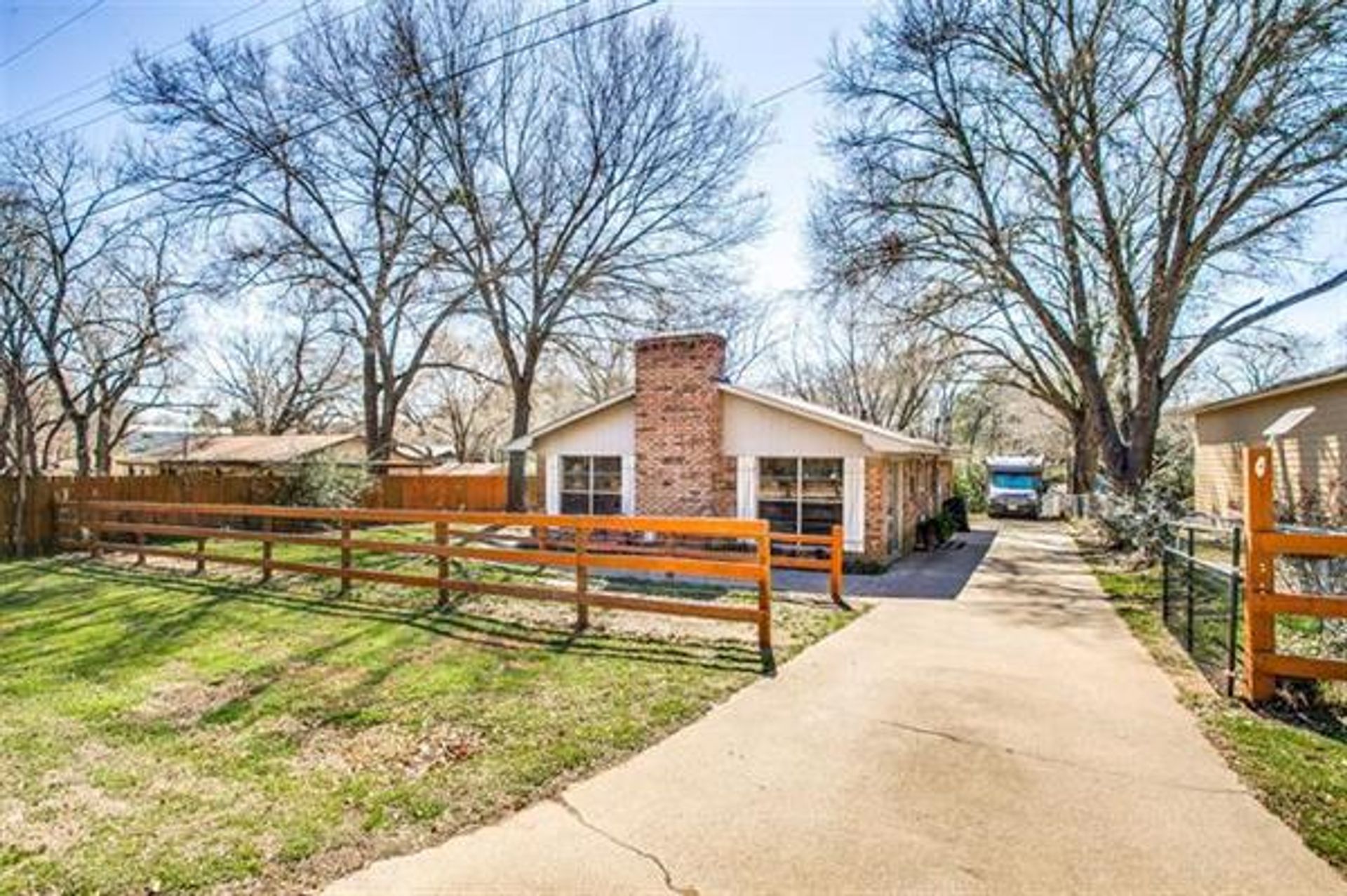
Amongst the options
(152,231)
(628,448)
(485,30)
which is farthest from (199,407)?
(628,448)

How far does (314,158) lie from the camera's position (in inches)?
728

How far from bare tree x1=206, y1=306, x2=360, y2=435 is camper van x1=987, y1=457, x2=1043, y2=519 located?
28.0m

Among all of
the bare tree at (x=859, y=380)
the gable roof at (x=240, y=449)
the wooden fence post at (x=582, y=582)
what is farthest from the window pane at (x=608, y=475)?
the bare tree at (x=859, y=380)

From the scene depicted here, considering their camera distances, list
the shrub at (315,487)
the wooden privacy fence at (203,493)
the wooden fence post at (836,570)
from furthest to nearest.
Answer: the shrub at (315,487) < the wooden privacy fence at (203,493) < the wooden fence post at (836,570)

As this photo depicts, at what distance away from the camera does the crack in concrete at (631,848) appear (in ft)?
10.0

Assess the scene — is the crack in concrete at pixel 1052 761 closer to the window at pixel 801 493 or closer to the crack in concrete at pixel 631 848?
the crack in concrete at pixel 631 848

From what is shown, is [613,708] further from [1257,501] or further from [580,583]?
[1257,501]

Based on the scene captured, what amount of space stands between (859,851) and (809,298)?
15891 millimetres

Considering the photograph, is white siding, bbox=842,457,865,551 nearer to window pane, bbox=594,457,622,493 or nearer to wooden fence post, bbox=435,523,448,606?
window pane, bbox=594,457,622,493

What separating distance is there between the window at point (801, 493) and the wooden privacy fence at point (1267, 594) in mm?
7889

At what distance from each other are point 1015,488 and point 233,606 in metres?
26.5

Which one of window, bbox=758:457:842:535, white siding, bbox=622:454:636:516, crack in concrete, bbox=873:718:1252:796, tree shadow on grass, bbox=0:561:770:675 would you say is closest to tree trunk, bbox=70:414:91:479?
tree shadow on grass, bbox=0:561:770:675

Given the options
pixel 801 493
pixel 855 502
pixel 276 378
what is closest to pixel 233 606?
pixel 801 493

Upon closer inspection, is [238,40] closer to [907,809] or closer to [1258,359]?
[907,809]
